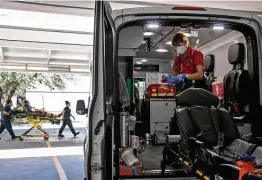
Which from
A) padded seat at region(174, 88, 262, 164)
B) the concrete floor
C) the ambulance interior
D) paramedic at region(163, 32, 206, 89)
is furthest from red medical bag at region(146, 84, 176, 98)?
padded seat at region(174, 88, 262, 164)

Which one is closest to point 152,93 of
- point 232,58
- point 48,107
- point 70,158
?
point 70,158

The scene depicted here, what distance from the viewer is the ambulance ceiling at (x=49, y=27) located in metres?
6.20

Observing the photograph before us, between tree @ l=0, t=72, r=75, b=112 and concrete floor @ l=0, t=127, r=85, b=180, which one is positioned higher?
tree @ l=0, t=72, r=75, b=112

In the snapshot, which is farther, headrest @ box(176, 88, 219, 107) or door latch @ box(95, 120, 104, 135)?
headrest @ box(176, 88, 219, 107)

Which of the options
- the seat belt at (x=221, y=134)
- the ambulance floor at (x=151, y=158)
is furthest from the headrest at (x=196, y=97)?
the ambulance floor at (x=151, y=158)

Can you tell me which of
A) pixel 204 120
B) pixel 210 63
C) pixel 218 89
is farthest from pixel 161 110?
pixel 204 120

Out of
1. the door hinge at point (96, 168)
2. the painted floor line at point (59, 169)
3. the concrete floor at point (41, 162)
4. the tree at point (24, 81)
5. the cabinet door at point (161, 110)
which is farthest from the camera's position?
the tree at point (24, 81)

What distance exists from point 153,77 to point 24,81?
13.4 m

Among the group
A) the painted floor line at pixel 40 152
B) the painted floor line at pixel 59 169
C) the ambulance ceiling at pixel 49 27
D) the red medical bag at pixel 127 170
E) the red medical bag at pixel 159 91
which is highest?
the ambulance ceiling at pixel 49 27

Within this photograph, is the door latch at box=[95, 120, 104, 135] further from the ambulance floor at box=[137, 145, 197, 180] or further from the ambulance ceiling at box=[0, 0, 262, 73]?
the ambulance ceiling at box=[0, 0, 262, 73]

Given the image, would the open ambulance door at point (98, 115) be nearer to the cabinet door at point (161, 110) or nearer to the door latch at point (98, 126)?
the door latch at point (98, 126)

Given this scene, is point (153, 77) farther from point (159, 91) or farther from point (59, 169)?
point (59, 169)

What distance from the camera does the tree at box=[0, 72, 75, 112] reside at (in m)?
20.7

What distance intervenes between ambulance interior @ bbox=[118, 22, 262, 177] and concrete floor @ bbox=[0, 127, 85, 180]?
1.47 m
